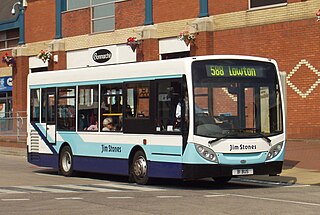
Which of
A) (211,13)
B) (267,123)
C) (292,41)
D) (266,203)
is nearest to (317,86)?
(292,41)

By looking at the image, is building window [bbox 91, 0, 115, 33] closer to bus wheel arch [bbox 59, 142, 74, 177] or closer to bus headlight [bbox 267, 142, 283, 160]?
bus wheel arch [bbox 59, 142, 74, 177]

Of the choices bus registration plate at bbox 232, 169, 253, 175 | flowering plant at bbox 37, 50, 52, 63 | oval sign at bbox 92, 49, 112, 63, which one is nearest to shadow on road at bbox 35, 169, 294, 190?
bus registration plate at bbox 232, 169, 253, 175

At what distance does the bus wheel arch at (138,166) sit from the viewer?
17.1 metres

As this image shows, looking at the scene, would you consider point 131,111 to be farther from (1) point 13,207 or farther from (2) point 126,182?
(1) point 13,207

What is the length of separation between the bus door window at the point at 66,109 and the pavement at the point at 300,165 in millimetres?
4988

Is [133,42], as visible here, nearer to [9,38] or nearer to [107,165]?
[9,38]

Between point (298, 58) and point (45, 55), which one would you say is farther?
point (45, 55)

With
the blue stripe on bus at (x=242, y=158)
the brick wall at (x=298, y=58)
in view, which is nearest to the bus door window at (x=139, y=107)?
the blue stripe on bus at (x=242, y=158)

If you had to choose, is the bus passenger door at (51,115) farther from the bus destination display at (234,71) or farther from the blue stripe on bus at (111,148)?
the bus destination display at (234,71)

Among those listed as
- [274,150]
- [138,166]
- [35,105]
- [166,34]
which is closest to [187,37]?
[166,34]

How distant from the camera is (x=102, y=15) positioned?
3822cm

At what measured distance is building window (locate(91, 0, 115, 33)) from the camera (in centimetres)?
3771

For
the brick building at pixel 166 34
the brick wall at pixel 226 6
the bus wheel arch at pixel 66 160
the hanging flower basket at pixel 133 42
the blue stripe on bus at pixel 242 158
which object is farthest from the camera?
the hanging flower basket at pixel 133 42

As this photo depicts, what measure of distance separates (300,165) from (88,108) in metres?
6.57
